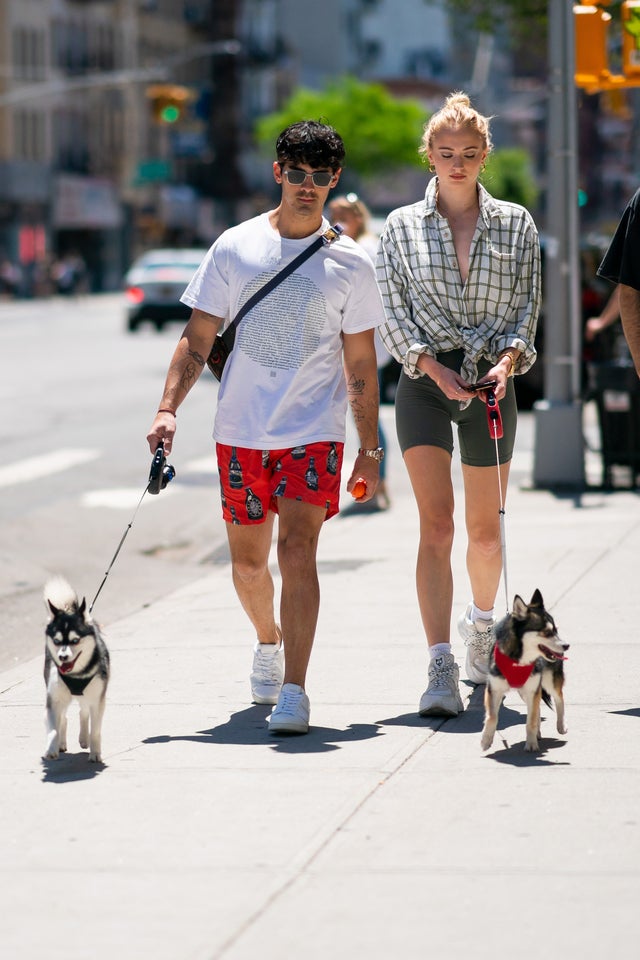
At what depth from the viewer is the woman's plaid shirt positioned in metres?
6.15

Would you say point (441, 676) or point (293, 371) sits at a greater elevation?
point (293, 371)

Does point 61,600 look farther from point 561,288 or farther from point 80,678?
point 561,288

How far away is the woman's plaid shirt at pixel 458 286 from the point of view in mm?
6148

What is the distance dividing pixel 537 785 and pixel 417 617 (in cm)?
300

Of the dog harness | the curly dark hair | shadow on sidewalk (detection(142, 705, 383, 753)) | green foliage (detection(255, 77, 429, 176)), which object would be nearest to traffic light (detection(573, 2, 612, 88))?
the curly dark hair

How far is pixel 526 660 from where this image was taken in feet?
18.1

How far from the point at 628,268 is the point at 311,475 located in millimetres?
1345

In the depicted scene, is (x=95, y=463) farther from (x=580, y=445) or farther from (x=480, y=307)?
(x=480, y=307)

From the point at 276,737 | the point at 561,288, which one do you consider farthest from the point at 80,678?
the point at 561,288

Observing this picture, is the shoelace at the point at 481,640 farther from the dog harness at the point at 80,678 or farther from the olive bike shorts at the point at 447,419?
the dog harness at the point at 80,678

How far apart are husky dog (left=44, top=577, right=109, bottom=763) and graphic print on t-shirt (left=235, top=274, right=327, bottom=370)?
103cm

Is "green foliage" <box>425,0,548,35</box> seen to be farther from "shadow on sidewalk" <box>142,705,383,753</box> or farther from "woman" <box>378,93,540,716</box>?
→ "shadow on sidewalk" <box>142,705,383,753</box>

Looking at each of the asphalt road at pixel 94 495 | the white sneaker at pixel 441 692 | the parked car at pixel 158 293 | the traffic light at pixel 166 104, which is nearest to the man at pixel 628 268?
the white sneaker at pixel 441 692

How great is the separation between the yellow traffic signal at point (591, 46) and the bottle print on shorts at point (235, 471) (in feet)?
22.9
